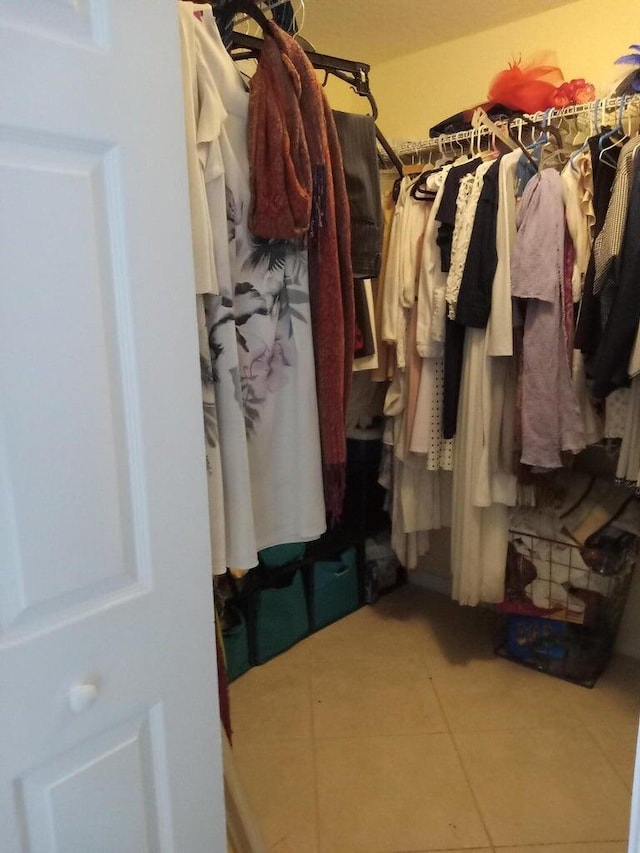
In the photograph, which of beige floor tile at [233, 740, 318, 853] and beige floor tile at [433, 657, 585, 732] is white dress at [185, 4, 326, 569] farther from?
beige floor tile at [433, 657, 585, 732]

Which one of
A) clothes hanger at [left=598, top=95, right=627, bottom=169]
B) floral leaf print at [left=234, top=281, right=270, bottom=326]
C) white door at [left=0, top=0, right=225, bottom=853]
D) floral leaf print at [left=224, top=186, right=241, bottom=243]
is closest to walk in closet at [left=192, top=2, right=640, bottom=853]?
clothes hanger at [left=598, top=95, right=627, bottom=169]

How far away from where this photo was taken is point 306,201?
1.17 meters

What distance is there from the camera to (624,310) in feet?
5.13

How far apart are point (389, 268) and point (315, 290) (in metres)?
0.90

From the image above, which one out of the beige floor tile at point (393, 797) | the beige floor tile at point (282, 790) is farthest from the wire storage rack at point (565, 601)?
the beige floor tile at point (282, 790)

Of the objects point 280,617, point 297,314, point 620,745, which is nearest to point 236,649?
point 280,617

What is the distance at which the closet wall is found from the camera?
1989mm

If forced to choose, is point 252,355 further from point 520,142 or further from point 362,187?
point 520,142

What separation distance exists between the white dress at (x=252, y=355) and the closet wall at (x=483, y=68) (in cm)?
135

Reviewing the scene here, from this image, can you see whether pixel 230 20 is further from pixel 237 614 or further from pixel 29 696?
pixel 237 614

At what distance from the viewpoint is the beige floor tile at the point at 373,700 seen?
1.96m

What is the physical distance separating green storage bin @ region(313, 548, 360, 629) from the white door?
1.51 metres

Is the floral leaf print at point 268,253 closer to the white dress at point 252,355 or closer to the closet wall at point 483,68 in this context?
the white dress at point 252,355

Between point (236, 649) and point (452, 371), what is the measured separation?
4.04ft
